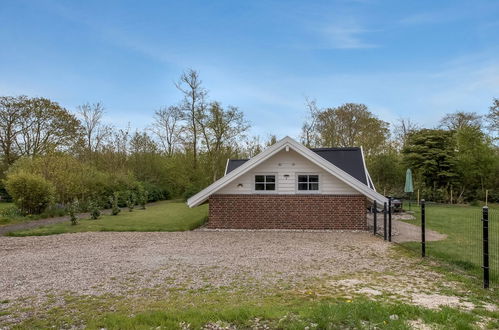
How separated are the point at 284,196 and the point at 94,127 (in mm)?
22827

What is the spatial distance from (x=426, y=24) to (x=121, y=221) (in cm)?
1492

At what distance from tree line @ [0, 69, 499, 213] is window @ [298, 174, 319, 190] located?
14.6 meters

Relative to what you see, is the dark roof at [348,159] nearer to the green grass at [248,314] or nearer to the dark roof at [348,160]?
the dark roof at [348,160]

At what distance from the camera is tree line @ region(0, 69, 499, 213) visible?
2498 centimetres

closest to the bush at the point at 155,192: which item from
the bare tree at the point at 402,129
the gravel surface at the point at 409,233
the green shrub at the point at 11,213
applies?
the green shrub at the point at 11,213

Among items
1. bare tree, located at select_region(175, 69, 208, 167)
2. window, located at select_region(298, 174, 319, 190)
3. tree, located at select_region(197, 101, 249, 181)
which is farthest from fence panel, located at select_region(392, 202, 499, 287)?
bare tree, located at select_region(175, 69, 208, 167)

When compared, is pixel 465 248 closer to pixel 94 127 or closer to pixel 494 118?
pixel 494 118

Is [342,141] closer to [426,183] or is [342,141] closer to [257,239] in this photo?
[426,183]

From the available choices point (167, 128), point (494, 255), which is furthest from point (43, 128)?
point (494, 255)

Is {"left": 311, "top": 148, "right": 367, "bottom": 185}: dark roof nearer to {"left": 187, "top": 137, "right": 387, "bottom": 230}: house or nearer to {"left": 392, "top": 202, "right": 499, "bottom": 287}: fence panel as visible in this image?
{"left": 187, "top": 137, "right": 387, "bottom": 230}: house

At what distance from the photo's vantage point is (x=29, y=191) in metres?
16.0

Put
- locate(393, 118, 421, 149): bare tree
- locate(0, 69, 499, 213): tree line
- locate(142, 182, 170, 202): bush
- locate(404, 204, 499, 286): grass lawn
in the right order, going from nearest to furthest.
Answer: locate(404, 204, 499, 286): grass lawn → locate(0, 69, 499, 213): tree line → locate(142, 182, 170, 202): bush → locate(393, 118, 421, 149): bare tree

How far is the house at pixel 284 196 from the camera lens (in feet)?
40.5

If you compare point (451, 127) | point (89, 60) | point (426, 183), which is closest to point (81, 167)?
point (89, 60)
